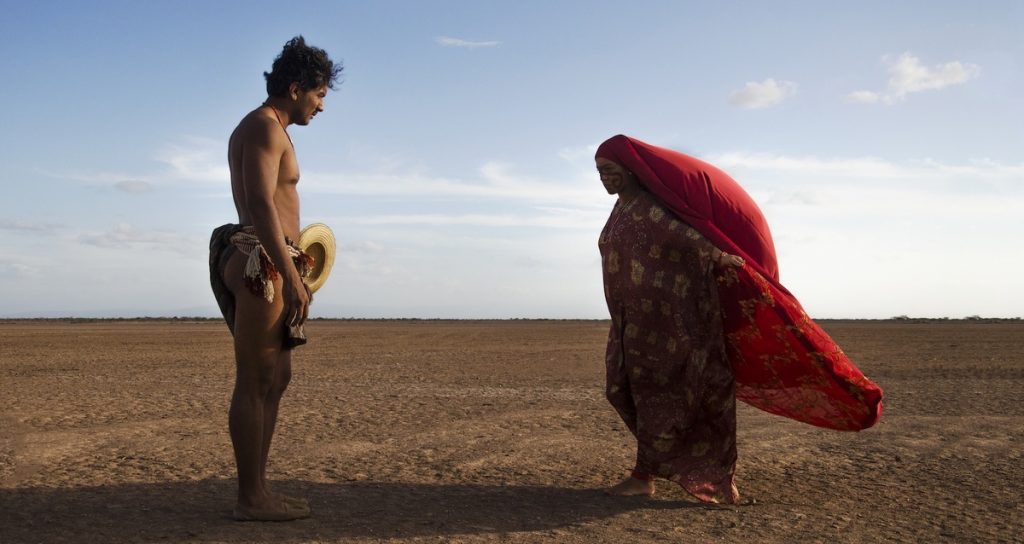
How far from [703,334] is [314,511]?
2.27m

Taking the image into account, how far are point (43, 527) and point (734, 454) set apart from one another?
348cm

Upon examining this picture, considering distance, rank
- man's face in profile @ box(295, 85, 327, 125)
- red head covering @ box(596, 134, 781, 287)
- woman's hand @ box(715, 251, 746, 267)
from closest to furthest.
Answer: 1. man's face in profile @ box(295, 85, 327, 125)
2. woman's hand @ box(715, 251, 746, 267)
3. red head covering @ box(596, 134, 781, 287)

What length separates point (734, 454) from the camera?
5035 mm

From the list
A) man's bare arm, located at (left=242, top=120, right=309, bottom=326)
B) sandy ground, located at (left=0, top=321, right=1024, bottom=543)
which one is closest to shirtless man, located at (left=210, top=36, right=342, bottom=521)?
man's bare arm, located at (left=242, top=120, right=309, bottom=326)

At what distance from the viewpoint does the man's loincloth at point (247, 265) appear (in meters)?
4.08

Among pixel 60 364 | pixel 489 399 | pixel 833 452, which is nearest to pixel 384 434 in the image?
pixel 489 399

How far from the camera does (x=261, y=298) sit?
4.09 m

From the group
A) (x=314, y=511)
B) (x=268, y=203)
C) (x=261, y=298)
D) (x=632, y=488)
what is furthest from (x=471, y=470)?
(x=268, y=203)

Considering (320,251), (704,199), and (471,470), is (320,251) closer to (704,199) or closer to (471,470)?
(471,470)

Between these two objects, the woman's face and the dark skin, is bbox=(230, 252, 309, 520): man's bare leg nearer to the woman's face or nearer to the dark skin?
the dark skin

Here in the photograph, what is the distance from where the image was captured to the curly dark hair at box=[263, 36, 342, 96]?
435 cm

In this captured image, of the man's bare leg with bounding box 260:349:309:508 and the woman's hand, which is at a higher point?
the woman's hand

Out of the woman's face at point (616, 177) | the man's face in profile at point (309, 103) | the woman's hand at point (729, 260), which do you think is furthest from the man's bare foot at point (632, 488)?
the man's face in profile at point (309, 103)

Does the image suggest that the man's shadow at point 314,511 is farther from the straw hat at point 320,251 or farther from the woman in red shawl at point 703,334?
the straw hat at point 320,251
